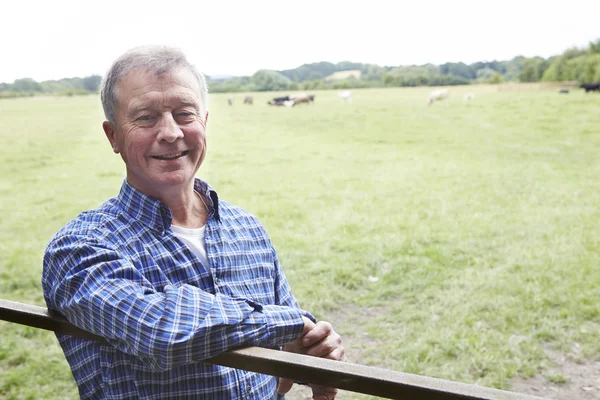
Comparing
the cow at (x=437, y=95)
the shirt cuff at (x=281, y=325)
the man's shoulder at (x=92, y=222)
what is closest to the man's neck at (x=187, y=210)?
the man's shoulder at (x=92, y=222)

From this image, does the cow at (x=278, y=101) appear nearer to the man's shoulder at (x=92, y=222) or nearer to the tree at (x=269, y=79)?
the tree at (x=269, y=79)

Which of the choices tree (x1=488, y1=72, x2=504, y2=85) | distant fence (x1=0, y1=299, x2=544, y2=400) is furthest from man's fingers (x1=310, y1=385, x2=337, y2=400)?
tree (x1=488, y1=72, x2=504, y2=85)

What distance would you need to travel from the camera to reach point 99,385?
0.97m

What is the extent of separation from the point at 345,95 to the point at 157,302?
36.0 ft

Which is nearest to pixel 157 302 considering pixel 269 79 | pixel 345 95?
pixel 269 79

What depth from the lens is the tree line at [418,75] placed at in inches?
202

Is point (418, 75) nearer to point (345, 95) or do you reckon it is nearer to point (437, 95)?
point (437, 95)

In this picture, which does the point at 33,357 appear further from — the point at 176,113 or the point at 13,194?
the point at 13,194

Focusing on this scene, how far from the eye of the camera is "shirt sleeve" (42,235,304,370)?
2.59ft

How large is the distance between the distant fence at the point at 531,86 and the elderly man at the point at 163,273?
22.9 feet

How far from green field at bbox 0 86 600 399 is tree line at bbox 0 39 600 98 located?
15.6 inches

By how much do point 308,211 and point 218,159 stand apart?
307 cm

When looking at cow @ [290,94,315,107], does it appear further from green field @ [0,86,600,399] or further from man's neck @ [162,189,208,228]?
man's neck @ [162,189,208,228]

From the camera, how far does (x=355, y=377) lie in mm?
661
